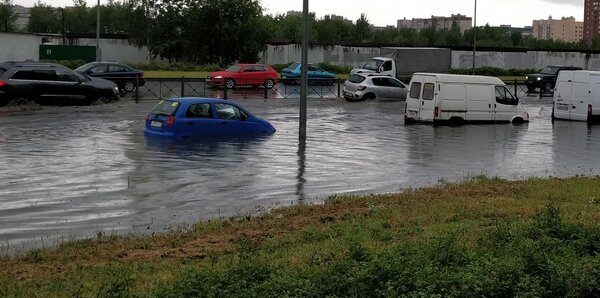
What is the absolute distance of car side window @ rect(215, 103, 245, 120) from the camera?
23.0 meters

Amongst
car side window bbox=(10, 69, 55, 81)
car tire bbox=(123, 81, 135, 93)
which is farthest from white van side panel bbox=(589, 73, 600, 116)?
car tire bbox=(123, 81, 135, 93)

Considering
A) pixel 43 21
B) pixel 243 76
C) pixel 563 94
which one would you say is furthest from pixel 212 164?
pixel 43 21

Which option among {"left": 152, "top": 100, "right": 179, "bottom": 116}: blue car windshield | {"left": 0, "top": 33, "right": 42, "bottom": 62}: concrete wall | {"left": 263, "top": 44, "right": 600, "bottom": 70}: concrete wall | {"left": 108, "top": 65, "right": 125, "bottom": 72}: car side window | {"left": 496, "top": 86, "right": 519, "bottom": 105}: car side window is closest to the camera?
{"left": 152, "top": 100, "right": 179, "bottom": 116}: blue car windshield

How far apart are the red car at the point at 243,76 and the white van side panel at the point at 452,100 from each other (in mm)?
18109

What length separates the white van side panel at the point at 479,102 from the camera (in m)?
29.9

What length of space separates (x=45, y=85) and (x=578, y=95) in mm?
21691

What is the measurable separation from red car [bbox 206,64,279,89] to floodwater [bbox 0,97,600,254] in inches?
550

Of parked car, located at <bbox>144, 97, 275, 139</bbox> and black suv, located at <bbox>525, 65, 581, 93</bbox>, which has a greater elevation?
black suv, located at <bbox>525, 65, 581, 93</bbox>

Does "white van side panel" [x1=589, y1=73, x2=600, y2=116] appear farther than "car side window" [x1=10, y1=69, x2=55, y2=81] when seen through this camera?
Yes

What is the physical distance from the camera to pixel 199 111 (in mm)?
22531

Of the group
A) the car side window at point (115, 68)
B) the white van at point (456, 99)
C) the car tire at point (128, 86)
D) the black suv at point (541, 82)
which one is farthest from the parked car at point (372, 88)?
the black suv at point (541, 82)

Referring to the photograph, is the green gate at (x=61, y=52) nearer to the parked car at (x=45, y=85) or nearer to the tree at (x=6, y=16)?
the parked car at (x=45, y=85)

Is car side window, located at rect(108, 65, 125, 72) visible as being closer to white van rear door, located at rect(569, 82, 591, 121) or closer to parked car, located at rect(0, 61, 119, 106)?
parked car, located at rect(0, 61, 119, 106)

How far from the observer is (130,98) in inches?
1479
